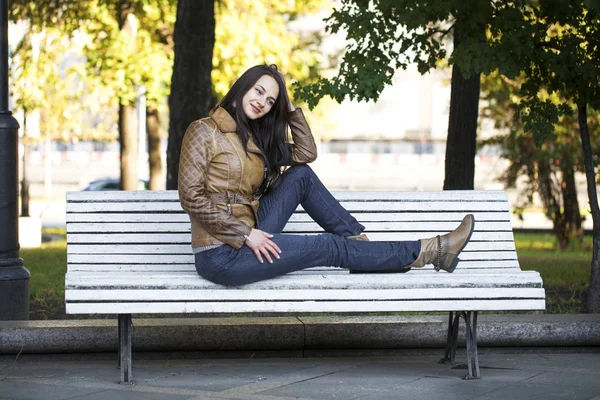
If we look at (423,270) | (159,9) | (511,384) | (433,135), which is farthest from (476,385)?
(433,135)

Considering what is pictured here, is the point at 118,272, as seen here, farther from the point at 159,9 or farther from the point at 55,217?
the point at 55,217

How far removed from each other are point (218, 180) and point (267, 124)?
49 centimetres

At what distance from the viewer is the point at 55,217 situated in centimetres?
3559

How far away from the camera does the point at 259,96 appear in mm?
5703

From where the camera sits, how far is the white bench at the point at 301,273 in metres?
5.20

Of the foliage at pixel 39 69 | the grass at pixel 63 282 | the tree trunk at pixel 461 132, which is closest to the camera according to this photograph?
the grass at pixel 63 282

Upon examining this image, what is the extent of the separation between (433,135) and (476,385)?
5486 centimetres

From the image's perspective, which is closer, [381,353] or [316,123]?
[381,353]

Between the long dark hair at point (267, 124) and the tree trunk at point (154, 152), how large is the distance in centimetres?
1614

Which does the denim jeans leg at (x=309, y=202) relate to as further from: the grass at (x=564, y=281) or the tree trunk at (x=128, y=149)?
the tree trunk at (x=128, y=149)

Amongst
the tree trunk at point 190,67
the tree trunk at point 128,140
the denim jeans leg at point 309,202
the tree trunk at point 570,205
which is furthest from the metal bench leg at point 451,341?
the tree trunk at point 128,140

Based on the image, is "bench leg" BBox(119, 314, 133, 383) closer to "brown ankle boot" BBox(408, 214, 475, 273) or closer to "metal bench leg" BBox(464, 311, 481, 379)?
"brown ankle boot" BBox(408, 214, 475, 273)

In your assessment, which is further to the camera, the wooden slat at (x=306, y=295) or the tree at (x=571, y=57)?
the tree at (x=571, y=57)

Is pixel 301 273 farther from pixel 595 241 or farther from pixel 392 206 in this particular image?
pixel 595 241
